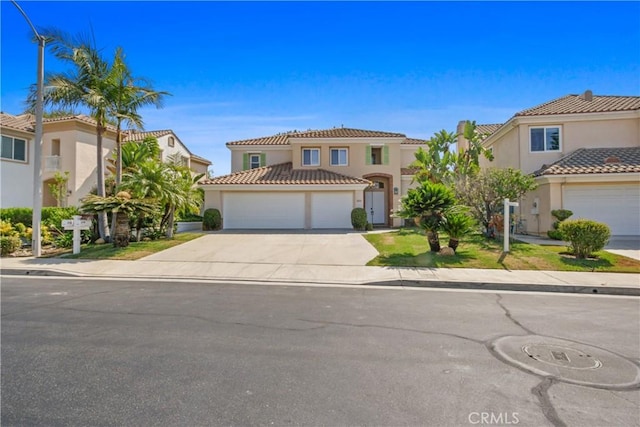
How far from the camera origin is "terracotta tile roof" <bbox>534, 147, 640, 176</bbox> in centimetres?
1653

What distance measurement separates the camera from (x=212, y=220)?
20.3m

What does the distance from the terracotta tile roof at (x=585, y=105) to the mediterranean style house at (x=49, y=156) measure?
25.0m

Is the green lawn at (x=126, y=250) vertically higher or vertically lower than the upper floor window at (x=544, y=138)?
lower

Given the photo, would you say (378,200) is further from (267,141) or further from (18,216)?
(18,216)

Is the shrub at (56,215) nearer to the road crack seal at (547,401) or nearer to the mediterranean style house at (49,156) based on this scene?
the mediterranean style house at (49,156)

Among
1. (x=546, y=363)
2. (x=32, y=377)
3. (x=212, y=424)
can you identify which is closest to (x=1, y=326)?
(x=32, y=377)

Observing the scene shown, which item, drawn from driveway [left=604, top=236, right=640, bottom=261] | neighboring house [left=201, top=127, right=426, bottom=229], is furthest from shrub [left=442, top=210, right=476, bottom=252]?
neighboring house [left=201, top=127, right=426, bottom=229]

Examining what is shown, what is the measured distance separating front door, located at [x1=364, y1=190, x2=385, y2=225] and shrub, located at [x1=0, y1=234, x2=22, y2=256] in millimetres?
18828

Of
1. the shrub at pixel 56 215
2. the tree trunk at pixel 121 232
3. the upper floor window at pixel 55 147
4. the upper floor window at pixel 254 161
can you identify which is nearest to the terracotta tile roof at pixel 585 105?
the upper floor window at pixel 254 161

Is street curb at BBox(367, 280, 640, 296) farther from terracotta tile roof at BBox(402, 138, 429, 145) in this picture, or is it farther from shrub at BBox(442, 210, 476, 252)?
terracotta tile roof at BBox(402, 138, 429, 145)

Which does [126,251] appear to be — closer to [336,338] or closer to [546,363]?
[336,338]

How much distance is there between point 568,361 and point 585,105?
21662mm

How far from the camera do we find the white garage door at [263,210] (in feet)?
70.6

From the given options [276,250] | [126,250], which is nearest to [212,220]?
[126,250]
